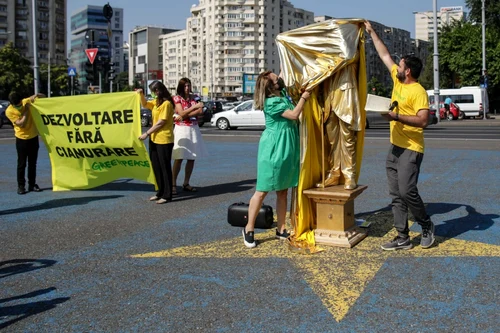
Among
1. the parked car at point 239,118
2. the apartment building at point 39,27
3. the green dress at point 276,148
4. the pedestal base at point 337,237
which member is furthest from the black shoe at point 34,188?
the apartment building at point 39,27

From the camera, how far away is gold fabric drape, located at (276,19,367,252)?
238 inches

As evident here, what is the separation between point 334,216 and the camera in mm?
6168

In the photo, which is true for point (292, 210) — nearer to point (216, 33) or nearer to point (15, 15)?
point (15, 15)

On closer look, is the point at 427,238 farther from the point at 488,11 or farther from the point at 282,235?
the point at 488,11

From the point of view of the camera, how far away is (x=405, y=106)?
5766 mm

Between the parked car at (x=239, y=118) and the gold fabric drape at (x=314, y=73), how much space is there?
2551cm

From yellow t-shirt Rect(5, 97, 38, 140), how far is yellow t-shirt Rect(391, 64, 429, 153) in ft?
21.6

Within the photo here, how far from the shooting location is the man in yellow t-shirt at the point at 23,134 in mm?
10078

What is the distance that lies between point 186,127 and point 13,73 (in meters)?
75.1

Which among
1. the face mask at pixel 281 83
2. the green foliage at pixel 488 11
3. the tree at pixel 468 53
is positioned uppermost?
the green foliage at pixel 488 11

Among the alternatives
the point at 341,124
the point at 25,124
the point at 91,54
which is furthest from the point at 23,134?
the point at 91,54

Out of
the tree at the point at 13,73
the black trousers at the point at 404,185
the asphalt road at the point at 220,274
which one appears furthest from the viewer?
the tree at the point at 13,73

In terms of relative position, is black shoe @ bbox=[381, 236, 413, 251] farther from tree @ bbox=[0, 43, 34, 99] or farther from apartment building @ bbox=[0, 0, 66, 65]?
apartment building @ bbox=[0, 0, 66, 65]

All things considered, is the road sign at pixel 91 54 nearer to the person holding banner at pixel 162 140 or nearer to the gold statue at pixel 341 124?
the person holding banner at pixel 162 140
